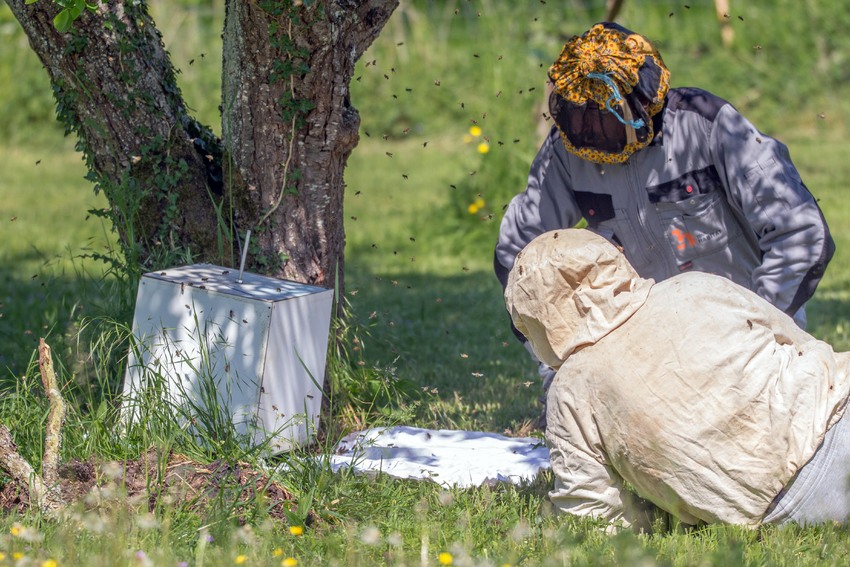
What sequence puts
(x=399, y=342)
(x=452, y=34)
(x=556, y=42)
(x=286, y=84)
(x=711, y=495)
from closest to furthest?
1. (x=711, y=495)
2. (x=286, y=84)
3. (x=399, y=342)
4. (x=556, y=42)
5. (x=452, y=34)

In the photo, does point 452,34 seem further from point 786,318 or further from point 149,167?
point 786,318

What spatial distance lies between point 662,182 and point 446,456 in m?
1.35

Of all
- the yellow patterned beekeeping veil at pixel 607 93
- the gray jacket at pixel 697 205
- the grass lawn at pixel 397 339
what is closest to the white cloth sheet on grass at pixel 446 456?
the grass lawn at pixel 397 339

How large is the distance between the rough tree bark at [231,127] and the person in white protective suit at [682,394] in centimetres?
151

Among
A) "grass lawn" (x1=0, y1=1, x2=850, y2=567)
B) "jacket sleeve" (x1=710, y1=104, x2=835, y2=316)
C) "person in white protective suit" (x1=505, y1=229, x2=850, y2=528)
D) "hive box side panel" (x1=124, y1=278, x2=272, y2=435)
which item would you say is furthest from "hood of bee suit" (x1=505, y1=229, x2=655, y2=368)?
"hive box side panel" (x1=124, y1=278, x2=272, y2=435)

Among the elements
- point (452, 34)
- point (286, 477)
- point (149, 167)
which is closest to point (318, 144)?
point (149, 167)

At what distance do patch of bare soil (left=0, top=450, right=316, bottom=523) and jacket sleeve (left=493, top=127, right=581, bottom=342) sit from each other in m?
1.28

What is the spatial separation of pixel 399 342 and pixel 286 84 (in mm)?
2469

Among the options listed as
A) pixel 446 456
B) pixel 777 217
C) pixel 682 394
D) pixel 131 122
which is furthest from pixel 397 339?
pixel 682 394

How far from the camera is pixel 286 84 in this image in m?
4.25

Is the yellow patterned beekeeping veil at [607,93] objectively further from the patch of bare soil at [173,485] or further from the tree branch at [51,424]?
the tree branch at [51,424]

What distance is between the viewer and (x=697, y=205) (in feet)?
13.3

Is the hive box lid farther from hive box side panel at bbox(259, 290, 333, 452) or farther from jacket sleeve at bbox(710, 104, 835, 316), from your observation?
jacket sleeve at bbox(710, 104, 835, 316)

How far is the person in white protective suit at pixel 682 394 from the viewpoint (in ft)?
9.65
